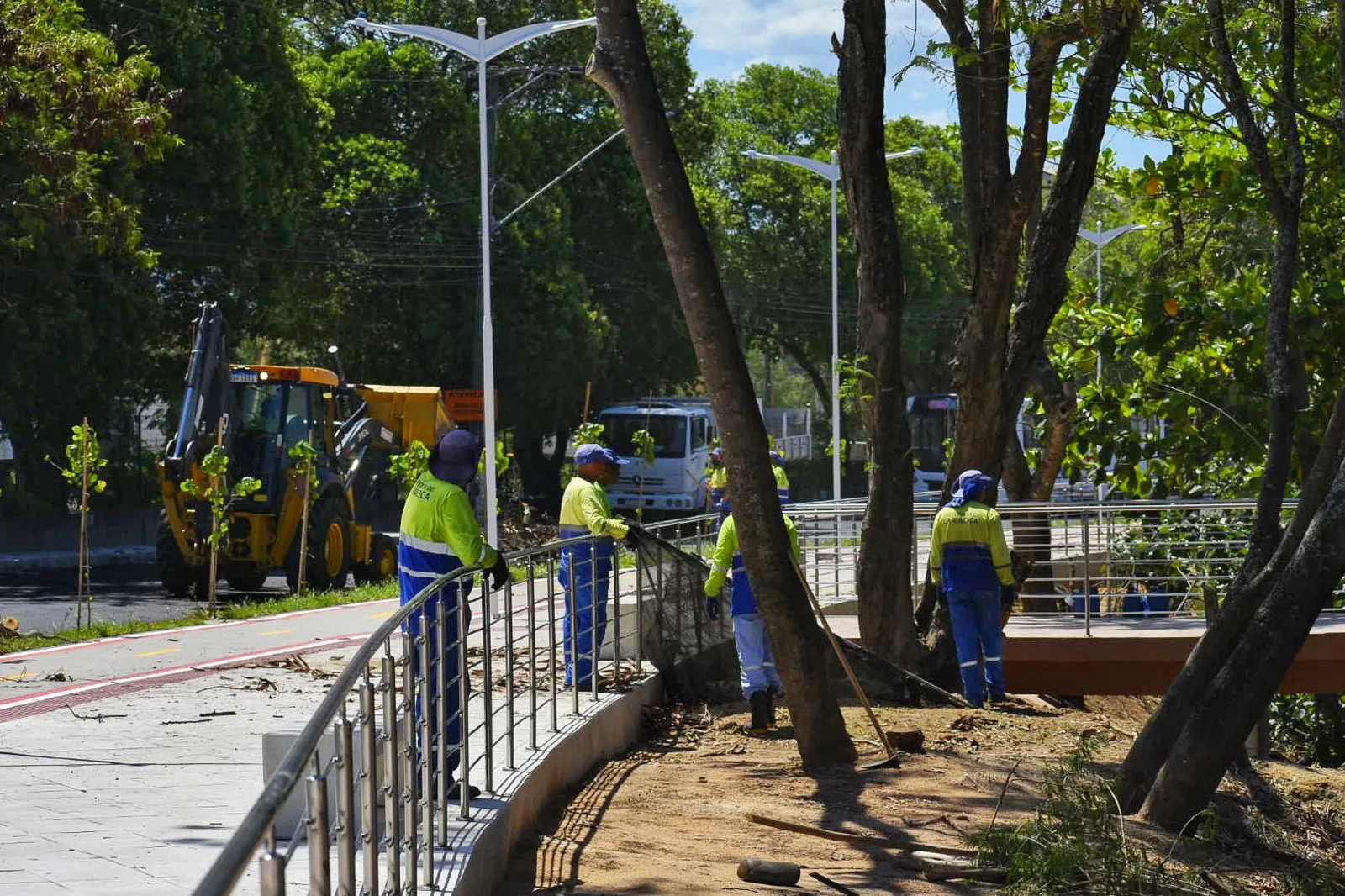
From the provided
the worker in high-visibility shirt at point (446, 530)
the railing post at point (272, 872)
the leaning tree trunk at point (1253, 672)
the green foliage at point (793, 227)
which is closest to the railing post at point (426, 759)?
→ the worker in high-visibility shirt at point (446, 530)

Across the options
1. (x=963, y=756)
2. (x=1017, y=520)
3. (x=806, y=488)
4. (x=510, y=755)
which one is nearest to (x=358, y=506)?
(x=1017, y=520)

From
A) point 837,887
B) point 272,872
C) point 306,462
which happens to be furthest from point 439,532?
point 306,462

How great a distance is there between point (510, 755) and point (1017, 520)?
997 centimetres

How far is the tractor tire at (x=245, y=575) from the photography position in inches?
853

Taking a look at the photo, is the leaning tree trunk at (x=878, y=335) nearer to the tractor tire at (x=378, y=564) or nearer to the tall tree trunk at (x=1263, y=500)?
the tall tree trunk at (x=1263, y=500)

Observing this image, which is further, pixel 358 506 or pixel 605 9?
pixel 358 506

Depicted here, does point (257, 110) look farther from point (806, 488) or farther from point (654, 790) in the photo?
point (806, 488)

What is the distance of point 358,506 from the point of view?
25062mm

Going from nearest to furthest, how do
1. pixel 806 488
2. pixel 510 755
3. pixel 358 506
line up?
pixel 510 755 → pixel 358 506 → pixel 806 488

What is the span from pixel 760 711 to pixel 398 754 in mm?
6191

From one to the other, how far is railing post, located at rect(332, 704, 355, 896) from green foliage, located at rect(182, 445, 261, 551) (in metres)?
15.1

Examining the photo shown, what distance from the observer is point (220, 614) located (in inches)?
687

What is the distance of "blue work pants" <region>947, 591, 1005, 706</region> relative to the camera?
12516 millimetres

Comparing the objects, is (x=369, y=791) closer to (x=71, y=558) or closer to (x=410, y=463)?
(x=410, y=463)
